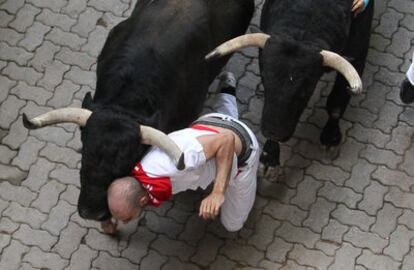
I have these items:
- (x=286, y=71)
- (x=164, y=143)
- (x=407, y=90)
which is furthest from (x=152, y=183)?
Result: (x=407, y=90)

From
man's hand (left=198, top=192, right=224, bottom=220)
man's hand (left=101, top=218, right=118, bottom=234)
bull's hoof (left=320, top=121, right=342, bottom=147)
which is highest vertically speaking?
man's hand (left=198, top=192, right=224, bottom=220)

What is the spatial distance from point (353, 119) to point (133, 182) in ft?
8.26

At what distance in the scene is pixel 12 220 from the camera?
5.89m

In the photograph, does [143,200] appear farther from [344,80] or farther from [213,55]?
[344,80]

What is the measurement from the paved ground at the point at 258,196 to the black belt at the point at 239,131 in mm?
917

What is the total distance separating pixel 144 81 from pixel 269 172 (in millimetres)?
1493

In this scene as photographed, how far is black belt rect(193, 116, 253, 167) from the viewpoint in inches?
202

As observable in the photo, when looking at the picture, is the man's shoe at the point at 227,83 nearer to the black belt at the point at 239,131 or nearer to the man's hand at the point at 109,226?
the black belt at the point at 239,131

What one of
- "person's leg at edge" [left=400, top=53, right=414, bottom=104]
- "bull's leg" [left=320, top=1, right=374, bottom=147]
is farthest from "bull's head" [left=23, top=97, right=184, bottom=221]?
"person's leg at edge" [left=400, top=53, right=414, bottom=104]

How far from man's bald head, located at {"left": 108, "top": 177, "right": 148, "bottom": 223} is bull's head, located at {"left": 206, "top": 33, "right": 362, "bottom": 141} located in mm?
1144

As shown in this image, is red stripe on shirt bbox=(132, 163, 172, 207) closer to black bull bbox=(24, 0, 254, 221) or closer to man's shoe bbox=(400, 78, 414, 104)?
black bull bbox=(24, 0, 254, 221)

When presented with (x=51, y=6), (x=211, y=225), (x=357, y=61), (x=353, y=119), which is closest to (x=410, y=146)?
(x=353, y=119)

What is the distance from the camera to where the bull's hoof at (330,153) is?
616cm

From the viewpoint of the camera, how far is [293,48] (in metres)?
5.01
